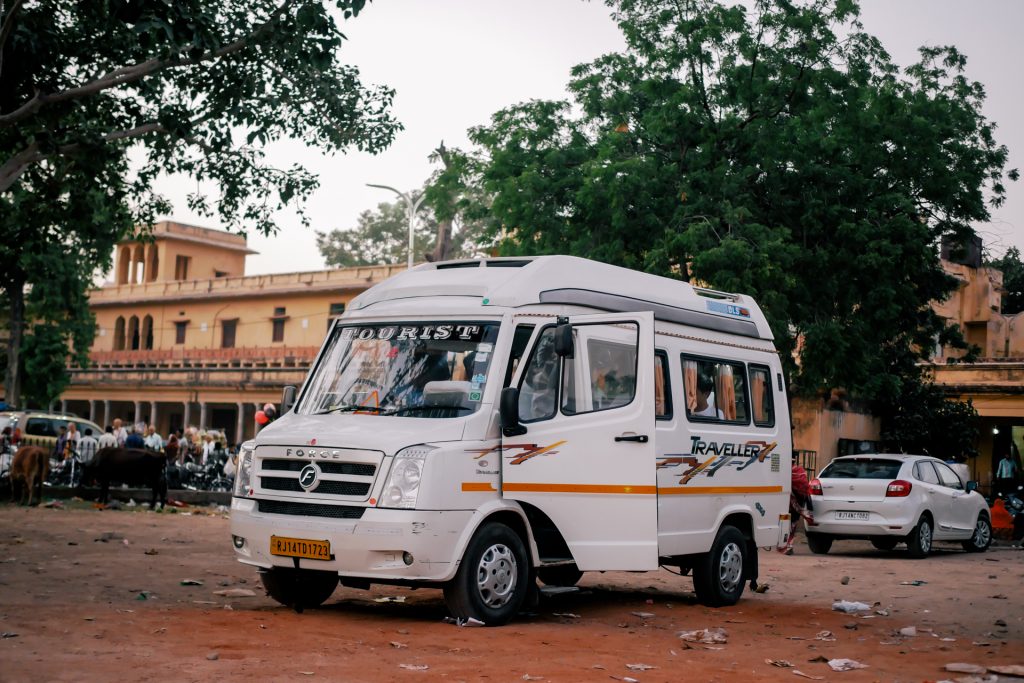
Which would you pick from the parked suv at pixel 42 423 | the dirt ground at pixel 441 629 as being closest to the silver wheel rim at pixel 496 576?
the dirt ground at pixel 441 629

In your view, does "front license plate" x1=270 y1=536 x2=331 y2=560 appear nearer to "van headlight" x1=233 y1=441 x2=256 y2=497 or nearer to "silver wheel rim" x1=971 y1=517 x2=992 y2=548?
"van headlight" x1=233 y1=441 x2=256 y2=497

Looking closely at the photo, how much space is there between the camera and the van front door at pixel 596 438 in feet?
32.4

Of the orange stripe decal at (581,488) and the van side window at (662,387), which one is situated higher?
the van side window at (662,387)

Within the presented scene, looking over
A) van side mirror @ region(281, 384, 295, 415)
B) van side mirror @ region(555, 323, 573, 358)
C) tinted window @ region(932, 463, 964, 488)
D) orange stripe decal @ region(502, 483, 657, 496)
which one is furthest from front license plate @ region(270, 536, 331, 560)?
tinted window @ region(932, 463, 964, 488)

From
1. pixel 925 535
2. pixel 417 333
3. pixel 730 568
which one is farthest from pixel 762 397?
pixel 925 535

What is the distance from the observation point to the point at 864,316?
22.9 meters

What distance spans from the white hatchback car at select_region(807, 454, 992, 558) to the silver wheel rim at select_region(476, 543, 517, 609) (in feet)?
34.6

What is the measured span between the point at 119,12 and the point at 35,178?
26.2ft

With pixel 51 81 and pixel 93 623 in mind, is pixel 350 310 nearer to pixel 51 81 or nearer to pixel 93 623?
pixel 93 623

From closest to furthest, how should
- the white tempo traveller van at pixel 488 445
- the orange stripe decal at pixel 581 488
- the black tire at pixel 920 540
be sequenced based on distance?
1. the white tempo traveller van at pixel 488 445
2. the orange stripe decal at pixel 581 488
3. the black tire at pixel 920 540

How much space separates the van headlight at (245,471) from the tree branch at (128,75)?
500 centimetres

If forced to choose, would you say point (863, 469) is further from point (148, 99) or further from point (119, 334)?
point (119, 334)

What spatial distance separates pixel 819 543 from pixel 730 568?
857 centimetres

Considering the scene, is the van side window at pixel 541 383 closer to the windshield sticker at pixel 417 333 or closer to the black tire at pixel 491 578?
the windshield sticker at pixel 417 333
